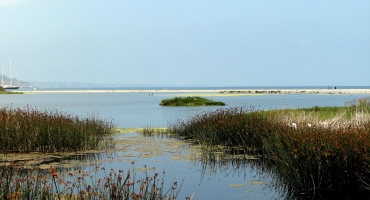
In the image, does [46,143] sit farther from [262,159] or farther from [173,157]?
[262,159]

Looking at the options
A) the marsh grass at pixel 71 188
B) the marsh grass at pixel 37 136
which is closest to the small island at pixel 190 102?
the marsh grass at pixel 37 136

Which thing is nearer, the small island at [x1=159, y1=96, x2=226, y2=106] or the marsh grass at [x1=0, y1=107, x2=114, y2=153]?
the marsh grass at [x1=0, y1=107, x2=114, y2=153]

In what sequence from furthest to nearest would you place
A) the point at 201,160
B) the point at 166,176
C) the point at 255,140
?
the point at 255,140
the point at 201,160
the point at 166,176

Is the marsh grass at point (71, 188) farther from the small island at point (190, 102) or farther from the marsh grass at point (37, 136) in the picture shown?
the small island at point (190, 102)

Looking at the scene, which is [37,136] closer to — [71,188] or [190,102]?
[71,188]

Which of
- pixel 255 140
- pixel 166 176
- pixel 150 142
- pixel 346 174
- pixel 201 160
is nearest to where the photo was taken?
pixel 346 174

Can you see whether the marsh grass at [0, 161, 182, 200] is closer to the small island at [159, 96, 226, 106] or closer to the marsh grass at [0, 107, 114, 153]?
the marsh grass at [0, 107, 114, 153]

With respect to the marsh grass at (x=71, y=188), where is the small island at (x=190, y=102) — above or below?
below

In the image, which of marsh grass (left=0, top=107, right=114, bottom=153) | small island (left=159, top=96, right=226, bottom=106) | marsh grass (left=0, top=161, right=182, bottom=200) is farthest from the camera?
small island (left=159, top=96, right=226, bottom=106)

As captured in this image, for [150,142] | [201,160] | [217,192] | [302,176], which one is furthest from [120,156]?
[302,176]

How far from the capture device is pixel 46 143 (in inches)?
595

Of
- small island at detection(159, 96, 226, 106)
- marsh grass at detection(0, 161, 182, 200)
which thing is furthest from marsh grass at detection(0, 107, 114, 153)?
small island at detection(159, 96, 226, 106)

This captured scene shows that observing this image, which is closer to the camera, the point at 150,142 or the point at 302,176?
the point at 302,176

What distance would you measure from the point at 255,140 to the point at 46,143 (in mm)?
6778
